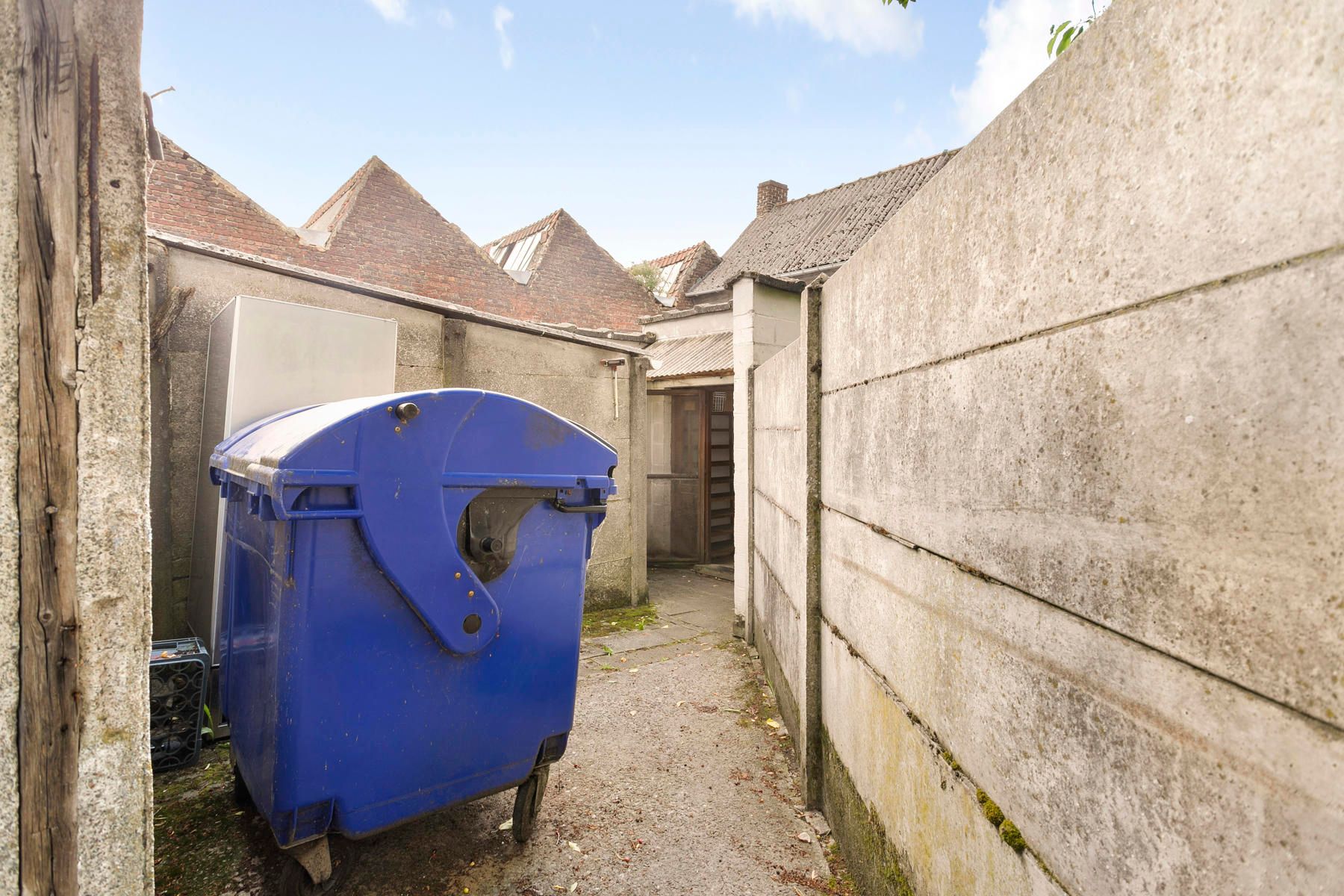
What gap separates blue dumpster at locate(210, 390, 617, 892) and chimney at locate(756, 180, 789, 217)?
1891cm

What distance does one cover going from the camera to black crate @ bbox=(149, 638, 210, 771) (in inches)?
141

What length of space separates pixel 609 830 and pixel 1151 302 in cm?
313

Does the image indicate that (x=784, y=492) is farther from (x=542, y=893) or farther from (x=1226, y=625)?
(x=1226, y=625)

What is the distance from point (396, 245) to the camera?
17.1 m

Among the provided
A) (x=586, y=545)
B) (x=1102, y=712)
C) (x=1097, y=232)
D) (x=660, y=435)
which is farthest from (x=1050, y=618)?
(x=660, y=435)

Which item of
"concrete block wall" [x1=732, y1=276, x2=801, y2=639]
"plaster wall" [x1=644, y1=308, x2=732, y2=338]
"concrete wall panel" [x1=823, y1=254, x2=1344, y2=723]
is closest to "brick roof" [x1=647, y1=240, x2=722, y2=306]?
"plaster wall" [x1=644, y1=308, x2=732, y2=338]

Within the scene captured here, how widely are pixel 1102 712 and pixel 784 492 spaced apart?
3.15 meters

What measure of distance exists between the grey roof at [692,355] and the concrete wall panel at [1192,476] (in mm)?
7433

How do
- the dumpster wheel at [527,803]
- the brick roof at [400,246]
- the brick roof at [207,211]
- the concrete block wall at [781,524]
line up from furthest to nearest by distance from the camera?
the brick roof at [400,246], the brick roof at [207,211], the concrete block wall at [781,524], the dumpster wheel at [527,803]

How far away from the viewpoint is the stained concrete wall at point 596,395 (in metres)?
6.34

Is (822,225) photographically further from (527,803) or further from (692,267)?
(527,803)

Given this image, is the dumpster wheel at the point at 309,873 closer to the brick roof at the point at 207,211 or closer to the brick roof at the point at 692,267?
the brick roof at the point at 207,211

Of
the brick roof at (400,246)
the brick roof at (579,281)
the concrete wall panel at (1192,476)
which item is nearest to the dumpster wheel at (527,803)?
the concrete wall panel at (1192,476)

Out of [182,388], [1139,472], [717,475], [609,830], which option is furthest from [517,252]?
[1139,472]
